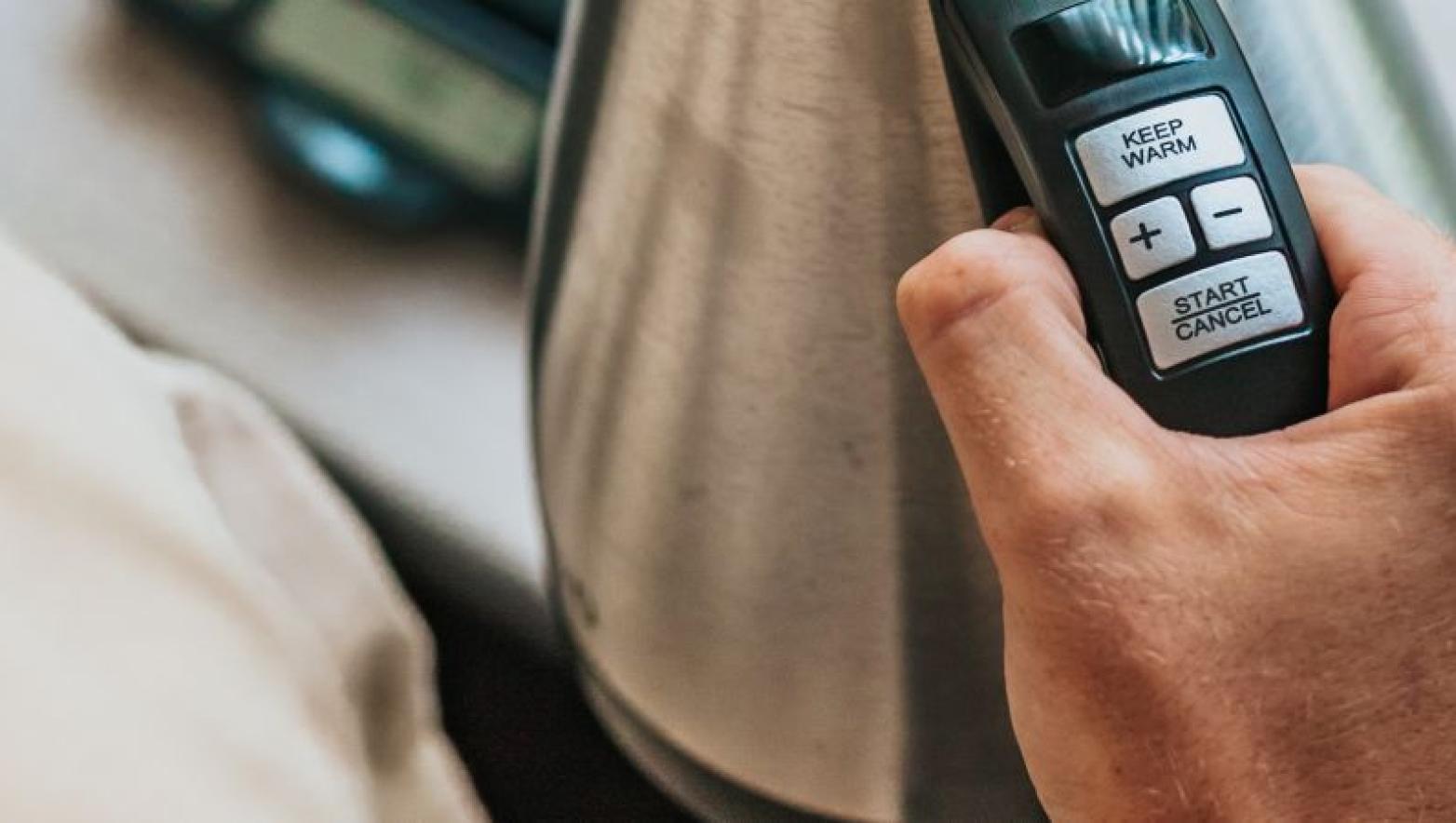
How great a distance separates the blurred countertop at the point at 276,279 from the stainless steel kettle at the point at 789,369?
158 mm

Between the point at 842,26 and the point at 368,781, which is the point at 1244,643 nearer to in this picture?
the point at 842,26

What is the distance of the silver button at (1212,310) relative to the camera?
8.7 inches

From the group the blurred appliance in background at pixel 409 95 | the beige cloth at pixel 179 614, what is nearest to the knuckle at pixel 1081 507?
the beige cloth at pixel 179 614

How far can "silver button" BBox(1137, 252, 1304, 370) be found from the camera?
0.22 metres

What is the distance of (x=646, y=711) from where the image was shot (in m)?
0.36

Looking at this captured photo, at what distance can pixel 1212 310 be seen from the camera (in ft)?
0.72

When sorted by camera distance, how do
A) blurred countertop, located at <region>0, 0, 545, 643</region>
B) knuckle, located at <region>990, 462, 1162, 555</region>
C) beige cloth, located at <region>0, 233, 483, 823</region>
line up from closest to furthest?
knuckle, located at <region>990, 462, 1162, 555</region>, beige cloth, located at <region>0, 233, 483, 823</region>, blurred countertop, located at <region>0, 0, 545, 643</region>

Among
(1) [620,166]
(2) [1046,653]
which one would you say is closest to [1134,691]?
(2) [1046,653]

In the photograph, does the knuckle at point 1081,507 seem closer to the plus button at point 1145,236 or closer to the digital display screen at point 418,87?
the plus button at point 1145,236

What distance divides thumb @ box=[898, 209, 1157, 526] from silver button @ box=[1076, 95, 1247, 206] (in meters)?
0.01

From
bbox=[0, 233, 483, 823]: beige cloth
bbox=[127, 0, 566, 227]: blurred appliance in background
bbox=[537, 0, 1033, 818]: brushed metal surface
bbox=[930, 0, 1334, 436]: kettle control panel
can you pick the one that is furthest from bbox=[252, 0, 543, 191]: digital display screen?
bbox=[930, 0, 1334, 436]: kettle control panel

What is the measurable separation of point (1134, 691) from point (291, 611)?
0.91 feet

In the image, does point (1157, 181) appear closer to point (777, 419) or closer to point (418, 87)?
point (777, 419)

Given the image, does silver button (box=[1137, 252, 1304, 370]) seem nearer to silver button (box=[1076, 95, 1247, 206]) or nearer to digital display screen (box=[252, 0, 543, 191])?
silver button (box=[1076, 95, 1247, 206])
